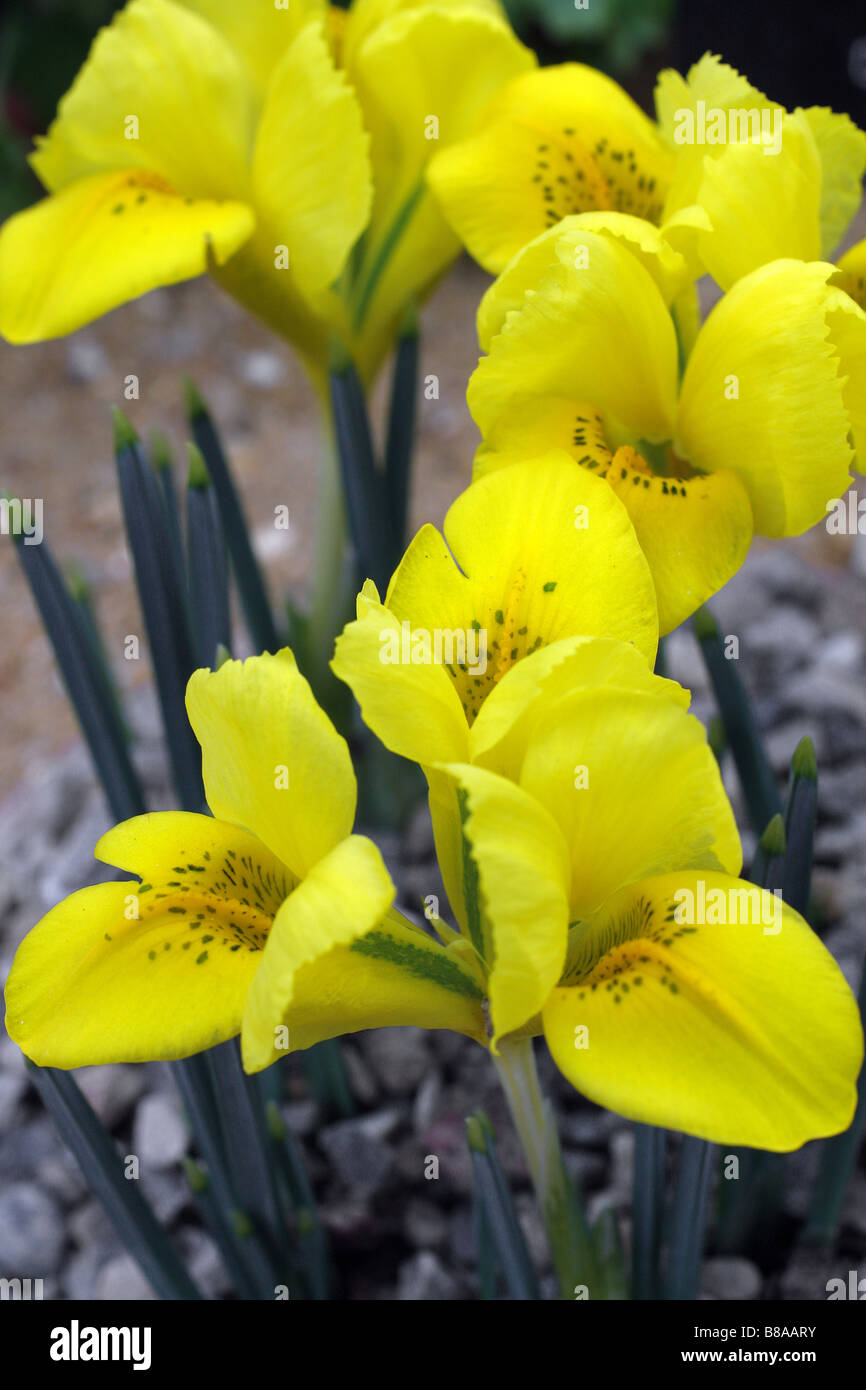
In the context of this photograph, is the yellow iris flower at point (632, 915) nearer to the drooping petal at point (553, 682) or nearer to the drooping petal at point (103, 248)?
the drooping petal at point (553, 682)

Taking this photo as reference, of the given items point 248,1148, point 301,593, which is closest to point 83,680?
point 248,1148

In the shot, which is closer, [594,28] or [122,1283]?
[122,1283]

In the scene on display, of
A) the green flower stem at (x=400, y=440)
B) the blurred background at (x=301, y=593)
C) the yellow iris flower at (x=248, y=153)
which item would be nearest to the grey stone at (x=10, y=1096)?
the blurred background at (x=301, y=593)

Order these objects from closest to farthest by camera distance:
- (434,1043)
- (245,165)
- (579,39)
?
1. (245,165)
2. (434,1043)
3. (579,39)

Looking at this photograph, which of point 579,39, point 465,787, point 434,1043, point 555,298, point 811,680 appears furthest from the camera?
point 579,39

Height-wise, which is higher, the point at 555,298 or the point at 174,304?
the point at 174,304

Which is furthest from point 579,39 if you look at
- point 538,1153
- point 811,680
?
point 538,1153

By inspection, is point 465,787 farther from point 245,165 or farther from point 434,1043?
point 434,1043

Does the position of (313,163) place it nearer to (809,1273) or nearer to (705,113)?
(705,113)
